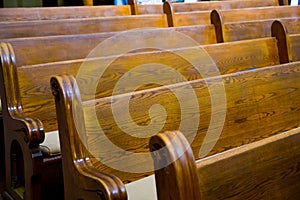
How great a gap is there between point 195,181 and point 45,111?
775 millimetres

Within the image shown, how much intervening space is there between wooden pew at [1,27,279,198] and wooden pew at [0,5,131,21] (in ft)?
1.90

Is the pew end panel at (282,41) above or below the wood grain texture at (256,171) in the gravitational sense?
above

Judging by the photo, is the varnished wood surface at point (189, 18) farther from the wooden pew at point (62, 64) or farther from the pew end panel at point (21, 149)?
the pew end panel at point (21, 149)

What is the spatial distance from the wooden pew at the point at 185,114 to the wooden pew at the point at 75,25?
64cm

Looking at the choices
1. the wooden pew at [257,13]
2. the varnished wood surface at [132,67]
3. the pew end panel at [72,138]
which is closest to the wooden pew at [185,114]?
the pew end panel at [72,138]

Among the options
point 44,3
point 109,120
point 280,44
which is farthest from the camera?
point 44,3

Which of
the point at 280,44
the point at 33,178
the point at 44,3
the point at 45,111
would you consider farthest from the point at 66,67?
the point at 44,3

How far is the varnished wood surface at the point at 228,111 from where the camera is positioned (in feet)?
3.24

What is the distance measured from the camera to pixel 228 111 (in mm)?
1174

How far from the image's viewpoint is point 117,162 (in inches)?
39.7

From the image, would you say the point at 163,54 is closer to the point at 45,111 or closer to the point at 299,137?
the point at 45,111

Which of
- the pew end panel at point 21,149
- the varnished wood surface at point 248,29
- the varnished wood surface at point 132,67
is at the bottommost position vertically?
the pew end panel at point 21,149

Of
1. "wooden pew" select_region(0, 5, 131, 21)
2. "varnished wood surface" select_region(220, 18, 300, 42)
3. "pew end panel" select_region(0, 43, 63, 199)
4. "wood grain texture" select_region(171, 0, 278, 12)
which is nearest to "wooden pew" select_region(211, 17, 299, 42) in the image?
"varnished wood surface" select_region(220, 18, 300, 42)

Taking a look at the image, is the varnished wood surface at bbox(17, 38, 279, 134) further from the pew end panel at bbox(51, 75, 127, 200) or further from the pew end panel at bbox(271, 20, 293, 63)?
the pew end panel at bbox(51, 75, 127, 200)
